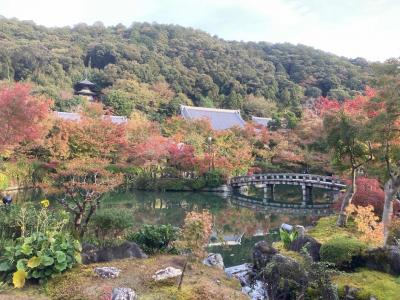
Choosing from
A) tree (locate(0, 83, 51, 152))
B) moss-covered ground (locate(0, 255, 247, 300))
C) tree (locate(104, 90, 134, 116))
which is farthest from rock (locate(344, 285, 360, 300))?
tree (locate(104, 90, 134, 116))

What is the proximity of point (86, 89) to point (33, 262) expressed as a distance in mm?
40127

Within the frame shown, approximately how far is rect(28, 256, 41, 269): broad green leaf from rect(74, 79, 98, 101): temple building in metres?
39.0

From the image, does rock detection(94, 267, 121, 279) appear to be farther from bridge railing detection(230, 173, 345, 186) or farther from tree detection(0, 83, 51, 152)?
bridge railing detection(230, 173, 345, 186)

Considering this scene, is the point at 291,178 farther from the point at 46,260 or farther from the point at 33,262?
the point at 33,262

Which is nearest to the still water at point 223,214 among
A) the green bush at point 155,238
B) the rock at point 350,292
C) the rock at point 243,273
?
the rock at point 243,273

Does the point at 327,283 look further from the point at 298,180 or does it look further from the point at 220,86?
the point at 220,86

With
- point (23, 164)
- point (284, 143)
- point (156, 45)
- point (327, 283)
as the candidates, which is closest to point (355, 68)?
point (156, 45)

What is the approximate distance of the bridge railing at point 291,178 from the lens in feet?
70.4

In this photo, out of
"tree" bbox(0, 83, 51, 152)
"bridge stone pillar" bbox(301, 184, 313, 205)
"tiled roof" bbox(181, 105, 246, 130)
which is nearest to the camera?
"tree" bbox(0, 83, 51, 152)

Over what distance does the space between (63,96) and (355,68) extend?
4213 centimetres

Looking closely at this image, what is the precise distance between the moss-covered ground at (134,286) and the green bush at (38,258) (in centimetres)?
16

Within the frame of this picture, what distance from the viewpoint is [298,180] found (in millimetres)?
22688

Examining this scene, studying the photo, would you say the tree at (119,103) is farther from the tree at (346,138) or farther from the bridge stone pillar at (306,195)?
the tree at (346,138)

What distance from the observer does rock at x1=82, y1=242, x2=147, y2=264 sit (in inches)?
261
